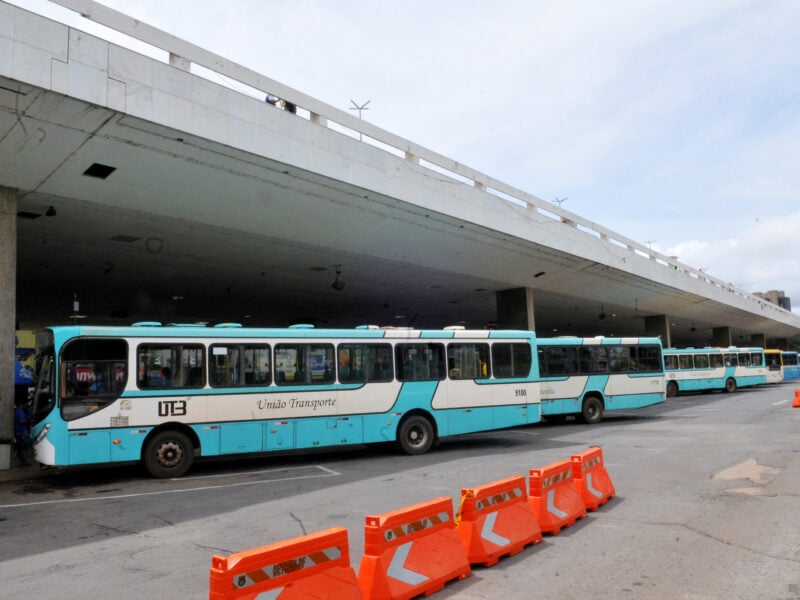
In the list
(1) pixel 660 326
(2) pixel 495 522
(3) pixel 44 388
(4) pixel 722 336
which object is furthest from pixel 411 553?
(4) pixel 722 336

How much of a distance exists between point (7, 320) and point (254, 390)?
5.15 metres

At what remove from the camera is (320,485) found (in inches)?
408

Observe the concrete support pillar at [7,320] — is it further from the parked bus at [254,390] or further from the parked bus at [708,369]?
the parked bus at [708,369]

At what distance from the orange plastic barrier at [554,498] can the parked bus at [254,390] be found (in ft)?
21.3

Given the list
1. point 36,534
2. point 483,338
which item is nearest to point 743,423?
point 483,338

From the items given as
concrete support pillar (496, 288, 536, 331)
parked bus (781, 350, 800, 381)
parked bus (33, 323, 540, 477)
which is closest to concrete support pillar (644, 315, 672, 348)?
parked bus (781, 350, 800, 381)

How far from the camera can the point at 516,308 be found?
27.5m

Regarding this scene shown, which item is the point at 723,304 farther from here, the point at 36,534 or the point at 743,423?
the point at 36,534

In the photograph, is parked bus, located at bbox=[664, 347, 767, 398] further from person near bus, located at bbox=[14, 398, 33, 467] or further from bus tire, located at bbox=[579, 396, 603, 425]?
person near bus, located at bbox=[14, 398, 33, 467]

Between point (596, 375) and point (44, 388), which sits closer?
point (44, 388)

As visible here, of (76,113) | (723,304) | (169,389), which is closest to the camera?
(76,113)

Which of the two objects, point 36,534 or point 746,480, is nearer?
point 36,534

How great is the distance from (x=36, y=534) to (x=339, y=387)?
6.65m

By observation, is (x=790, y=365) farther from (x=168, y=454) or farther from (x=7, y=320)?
(x=7, y=320)
